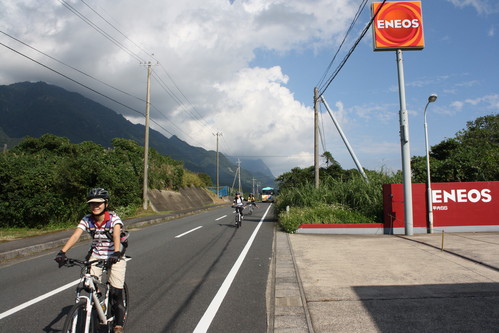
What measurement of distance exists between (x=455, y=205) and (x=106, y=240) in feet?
41.3

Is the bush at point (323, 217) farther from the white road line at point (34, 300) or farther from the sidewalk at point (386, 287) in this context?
the white road line at point (34, 300)

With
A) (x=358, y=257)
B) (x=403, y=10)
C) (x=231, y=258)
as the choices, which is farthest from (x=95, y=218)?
(x=403, y=10)

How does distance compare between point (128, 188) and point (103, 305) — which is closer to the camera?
point (103, 305)

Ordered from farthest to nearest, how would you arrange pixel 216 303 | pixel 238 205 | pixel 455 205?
pixel 238 205, pixel 455 205, pixel 216 303

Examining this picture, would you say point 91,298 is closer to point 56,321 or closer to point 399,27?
point 56,321

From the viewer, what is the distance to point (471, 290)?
207 inches

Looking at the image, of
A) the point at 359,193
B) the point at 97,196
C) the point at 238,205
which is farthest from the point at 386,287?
the point at 238,205

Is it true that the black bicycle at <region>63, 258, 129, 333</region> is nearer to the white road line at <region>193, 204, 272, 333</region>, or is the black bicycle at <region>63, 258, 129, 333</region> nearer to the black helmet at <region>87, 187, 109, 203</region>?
the black helmet at <region>87, 187, 109, 203</region>

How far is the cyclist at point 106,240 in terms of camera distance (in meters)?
3.86

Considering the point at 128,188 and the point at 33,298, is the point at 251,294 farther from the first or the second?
the point at 128,188

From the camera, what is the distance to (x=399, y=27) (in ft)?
46.2

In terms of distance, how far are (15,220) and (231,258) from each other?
16.2 metres

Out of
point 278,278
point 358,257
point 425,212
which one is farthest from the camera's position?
point 425,212

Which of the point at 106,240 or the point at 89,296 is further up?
the point at 106,240
